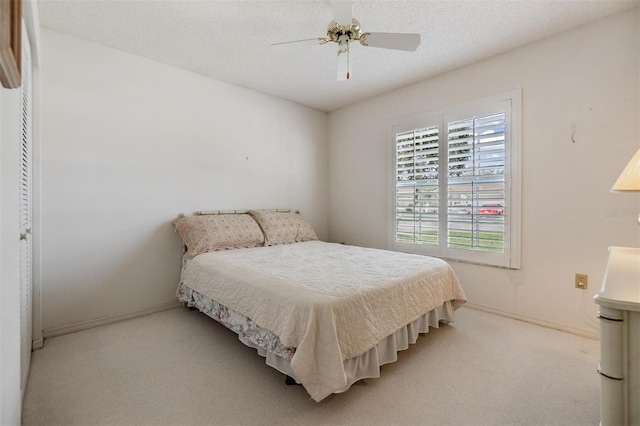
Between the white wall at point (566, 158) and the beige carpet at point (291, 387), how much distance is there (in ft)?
1.42

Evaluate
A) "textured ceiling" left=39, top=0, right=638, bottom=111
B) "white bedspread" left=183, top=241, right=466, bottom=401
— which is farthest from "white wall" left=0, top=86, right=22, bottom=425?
"textured ceiling" left=39, top=0, right=638, bottom=111

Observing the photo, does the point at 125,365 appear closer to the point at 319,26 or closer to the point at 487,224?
the point at 319,26

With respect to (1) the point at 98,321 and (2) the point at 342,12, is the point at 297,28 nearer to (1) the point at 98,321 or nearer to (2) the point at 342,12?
(2) the point at 342,12

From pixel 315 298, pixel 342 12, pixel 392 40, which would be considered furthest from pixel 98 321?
pixel 392 40

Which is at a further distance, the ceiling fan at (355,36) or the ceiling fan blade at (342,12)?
the ceiling fan at (355,36)

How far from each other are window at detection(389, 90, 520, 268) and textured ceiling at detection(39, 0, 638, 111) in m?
0.59

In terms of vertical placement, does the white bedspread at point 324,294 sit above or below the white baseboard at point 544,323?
above

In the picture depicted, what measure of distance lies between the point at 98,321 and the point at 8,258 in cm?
199

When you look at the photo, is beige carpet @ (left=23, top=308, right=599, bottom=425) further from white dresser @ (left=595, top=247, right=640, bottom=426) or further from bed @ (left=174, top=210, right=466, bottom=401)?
white dresser @ (left=595, top=247, right=640, bottom=426)

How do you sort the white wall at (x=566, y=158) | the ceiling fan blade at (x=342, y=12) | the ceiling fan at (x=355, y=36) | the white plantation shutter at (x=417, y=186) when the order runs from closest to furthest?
the ceiling fan blade at (x=342, y=12) < the ceiling fan at (x=355, y=36) < the white wall at (x=566, y=158) < the white plantation shutter at (x=417, y=186)

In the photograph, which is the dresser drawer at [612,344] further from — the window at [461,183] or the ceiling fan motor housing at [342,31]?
the ceiling fan motor housing at [342,31]

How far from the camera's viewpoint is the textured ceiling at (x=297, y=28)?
7.09ft

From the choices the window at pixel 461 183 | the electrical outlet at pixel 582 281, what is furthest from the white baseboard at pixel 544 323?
the window at pixel 461 183

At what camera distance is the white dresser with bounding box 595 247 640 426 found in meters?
0.93
